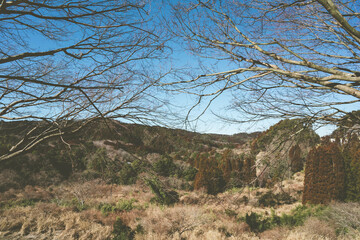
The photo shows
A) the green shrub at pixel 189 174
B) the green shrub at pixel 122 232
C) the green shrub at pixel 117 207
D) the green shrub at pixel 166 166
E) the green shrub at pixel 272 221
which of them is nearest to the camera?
the green shrub at pixel 122 232

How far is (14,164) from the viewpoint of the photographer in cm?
1897

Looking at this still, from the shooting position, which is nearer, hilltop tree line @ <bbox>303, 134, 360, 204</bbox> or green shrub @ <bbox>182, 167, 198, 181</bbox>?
hilltop tree line @ <bbox>303, 134, 360, 204</bbox>

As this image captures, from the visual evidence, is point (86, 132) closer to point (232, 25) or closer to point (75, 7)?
point (75, 7)

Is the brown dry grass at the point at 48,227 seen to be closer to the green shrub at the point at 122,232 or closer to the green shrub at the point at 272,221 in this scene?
the green shrub at the point at 122,232

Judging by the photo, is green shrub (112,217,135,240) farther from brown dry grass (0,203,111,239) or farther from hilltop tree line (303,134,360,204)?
hilltop tree line (303,134,360,204)

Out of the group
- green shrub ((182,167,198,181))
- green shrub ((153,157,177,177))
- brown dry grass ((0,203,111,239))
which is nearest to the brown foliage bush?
green shrub ((182,167,198,181))

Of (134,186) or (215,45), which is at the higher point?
(215,45)

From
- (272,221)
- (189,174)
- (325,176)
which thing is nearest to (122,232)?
(272,221)

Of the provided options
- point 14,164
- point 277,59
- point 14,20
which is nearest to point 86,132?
point 14,20

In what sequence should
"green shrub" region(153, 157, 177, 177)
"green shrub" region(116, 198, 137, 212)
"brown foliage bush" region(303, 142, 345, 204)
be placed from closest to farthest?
1. "brown foliage bush" region(303, 142, 345, 204)
2. "green shrub" region(116, 198, 137, 212)
3. "green shrub" region(153, 157, 177, 177)

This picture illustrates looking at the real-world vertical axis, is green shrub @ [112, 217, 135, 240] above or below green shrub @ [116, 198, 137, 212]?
above

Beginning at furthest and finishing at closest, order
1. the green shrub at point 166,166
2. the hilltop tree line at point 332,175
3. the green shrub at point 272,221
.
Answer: the green shrub at point 166,166
the hilltop tree line at point 332,175
the green shrub at point 272,221

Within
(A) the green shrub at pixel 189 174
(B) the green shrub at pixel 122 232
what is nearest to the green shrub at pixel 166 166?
(A) the green shrub at pixel 189 174

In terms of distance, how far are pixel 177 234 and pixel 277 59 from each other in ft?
23.9
